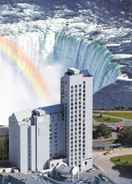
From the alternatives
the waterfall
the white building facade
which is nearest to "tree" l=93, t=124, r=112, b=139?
the white building facade

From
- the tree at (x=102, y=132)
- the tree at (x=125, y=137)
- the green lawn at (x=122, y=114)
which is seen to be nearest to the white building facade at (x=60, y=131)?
the tree at (x=125, y=137)

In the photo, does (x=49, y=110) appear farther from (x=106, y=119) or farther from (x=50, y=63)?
(x=50, y=63)

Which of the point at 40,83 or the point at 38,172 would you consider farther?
the point at 40,83

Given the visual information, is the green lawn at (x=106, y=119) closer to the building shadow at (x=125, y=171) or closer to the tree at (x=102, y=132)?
the tree at (x=102, y=132)

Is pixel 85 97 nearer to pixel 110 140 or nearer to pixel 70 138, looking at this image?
pixel 70 138

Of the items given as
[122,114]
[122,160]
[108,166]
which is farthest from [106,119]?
[108,166]

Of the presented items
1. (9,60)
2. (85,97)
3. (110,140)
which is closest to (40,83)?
(9,60)
